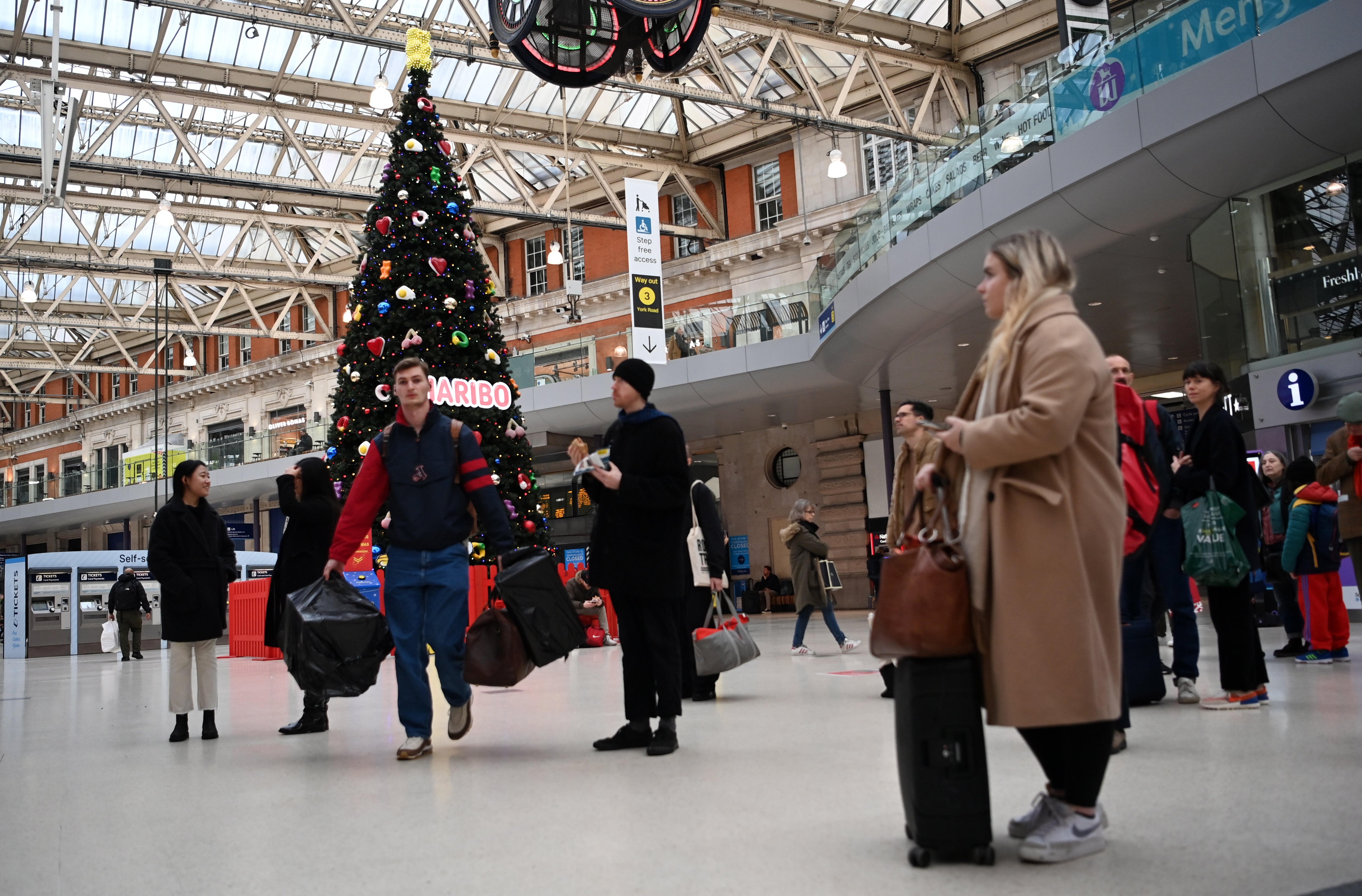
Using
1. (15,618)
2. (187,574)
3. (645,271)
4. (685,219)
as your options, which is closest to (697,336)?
(645,271)

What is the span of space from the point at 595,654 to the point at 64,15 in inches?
718

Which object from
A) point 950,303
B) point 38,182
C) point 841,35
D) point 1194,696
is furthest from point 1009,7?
point 38,182

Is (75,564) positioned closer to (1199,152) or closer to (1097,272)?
(1097,272)

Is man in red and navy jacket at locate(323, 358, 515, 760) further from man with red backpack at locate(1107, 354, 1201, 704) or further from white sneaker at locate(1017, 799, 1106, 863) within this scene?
man with red backpack at locate(1107, 354, 1201, 704)

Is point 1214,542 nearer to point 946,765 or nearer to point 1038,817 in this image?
point 1038,817

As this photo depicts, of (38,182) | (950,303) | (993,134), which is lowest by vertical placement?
(950,303)

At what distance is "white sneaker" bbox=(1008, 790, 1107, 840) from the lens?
2.69 metres

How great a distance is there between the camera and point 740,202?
29.4 meters

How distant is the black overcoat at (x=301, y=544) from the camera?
614 cm

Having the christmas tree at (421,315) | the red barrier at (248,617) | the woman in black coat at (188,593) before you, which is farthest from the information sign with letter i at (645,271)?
the woman in black coat at (188,593)

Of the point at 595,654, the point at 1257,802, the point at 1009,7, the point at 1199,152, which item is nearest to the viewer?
the point at 1257,802

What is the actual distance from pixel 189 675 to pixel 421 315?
6811 millimetres

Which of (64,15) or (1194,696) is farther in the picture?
(64,15)

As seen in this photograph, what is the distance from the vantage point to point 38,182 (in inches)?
1085
